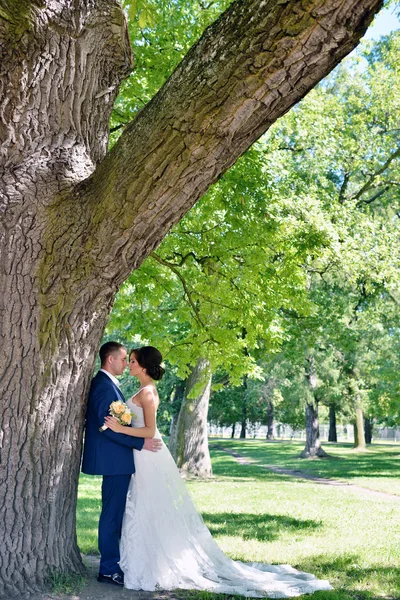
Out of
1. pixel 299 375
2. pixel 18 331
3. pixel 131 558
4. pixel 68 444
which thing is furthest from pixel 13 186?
A: pixel 299 375

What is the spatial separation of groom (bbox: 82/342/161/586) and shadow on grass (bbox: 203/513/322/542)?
3.04m

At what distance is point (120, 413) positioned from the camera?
596cm

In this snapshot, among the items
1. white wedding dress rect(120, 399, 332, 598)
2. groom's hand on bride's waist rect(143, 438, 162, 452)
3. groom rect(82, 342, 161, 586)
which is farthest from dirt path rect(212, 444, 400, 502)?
groom rect(82, 342, 161, 586)

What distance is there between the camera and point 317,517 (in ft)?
36.7

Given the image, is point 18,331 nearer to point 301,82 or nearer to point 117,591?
point 117,591


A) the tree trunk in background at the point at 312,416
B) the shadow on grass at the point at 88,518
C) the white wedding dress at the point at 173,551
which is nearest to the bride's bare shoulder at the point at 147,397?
the white wedding dress at the point at 173,551

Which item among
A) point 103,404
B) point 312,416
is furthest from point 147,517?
point 312,416

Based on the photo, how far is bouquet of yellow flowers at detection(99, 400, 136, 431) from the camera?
5.90 meters

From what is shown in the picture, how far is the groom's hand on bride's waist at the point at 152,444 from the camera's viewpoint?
21.1 ft

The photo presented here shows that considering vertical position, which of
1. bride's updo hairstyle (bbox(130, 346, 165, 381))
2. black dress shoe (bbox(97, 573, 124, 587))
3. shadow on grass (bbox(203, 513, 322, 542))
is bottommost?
black dress shoe (bbox(97, 573, 124, 587))

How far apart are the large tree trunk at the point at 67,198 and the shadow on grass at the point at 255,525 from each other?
388cm

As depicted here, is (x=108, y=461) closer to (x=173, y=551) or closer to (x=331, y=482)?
(x=173, y=551)

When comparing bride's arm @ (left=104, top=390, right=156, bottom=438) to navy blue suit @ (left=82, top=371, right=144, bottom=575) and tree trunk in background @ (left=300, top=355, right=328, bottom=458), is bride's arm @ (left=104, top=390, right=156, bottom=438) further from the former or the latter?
tree trunk in background @ (left=300, top=355, right=328, bottom=458)

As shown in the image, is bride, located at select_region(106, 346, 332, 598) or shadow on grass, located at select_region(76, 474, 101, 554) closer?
bride, located at select_region(106, 346, 332, 598)
